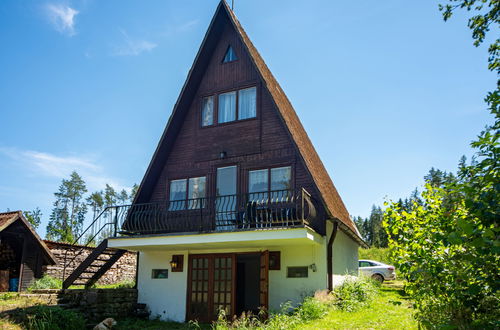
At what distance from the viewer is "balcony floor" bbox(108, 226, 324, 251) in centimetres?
1142

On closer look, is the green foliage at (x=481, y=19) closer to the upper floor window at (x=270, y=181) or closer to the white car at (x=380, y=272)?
the upper floor window at (x=270, y=181)

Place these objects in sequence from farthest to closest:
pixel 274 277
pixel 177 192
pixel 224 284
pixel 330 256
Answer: pixel 177 192, pixel 224 284, pixel 274 277, pixel 330 256

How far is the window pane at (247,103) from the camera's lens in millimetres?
14606

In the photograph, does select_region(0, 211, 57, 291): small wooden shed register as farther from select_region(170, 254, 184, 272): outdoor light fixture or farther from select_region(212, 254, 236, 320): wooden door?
select_region(212, 254, 236, 320): wooden door

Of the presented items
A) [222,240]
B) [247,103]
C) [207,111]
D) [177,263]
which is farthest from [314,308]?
[207,111]

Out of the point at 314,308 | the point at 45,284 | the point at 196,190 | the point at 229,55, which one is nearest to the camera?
the point at 314,308

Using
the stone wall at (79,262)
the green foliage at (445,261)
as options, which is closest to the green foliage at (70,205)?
the stone wall at (79,262)

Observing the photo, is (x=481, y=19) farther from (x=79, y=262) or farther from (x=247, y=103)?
(x=79, y=262)

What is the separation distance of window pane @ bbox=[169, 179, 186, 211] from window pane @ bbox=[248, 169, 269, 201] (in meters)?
2.56

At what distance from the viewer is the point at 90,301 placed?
12883mm

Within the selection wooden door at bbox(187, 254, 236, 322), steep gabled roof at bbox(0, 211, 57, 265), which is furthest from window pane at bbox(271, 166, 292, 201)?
steep gabled roof at bbox(0, 211, 57, 265)

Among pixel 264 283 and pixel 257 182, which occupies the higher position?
pixel 257 182

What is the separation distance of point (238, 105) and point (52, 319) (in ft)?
27.8

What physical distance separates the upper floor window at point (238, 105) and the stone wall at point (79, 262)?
772 cm
